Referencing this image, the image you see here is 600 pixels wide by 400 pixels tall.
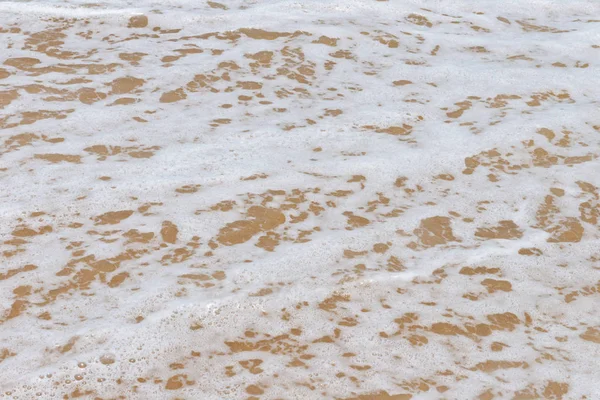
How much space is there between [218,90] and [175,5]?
127 centimetres

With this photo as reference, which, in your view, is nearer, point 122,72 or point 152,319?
point 152,319

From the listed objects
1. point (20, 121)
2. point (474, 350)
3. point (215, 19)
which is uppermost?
point (215, 19)

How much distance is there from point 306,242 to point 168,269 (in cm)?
59

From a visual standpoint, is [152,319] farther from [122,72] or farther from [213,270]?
[122,72]

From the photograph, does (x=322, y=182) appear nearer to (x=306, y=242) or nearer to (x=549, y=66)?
(x=306, y=242)

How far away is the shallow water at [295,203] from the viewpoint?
2432mm

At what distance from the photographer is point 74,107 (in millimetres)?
3926

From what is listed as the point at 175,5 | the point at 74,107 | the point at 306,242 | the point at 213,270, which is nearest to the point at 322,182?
the point at 306,242

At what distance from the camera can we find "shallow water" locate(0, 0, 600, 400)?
2432 millimetres

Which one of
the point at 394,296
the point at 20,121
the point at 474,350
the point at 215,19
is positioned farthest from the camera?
the point at 215,19

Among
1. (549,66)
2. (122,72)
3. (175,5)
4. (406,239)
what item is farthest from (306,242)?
(175,5)

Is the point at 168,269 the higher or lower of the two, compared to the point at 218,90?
lower

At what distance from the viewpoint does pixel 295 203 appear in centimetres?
330

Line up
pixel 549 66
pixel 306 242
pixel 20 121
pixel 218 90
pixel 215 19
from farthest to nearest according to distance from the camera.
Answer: pixel 215 19, pixel 549 66, pixel 218 90, pixel 20 121, pixel 306 242
